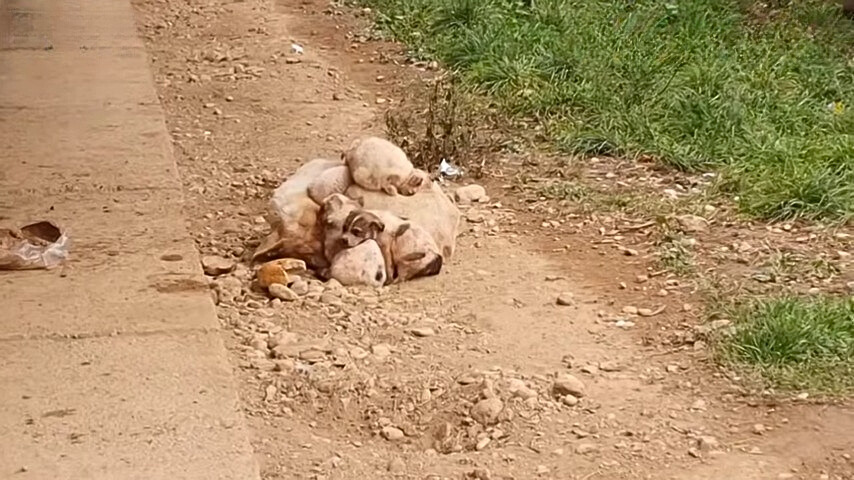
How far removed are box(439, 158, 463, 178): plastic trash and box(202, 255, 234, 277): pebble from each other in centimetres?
134

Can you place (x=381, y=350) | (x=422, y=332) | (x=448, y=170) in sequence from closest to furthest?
(x=381, y=350) < (x=422, y=332) < (x=448, y=170)

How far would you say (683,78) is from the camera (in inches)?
289

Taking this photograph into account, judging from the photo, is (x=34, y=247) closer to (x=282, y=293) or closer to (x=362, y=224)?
(x=282, y=293)

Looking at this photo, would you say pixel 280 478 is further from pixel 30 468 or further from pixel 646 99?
pixel 646 99

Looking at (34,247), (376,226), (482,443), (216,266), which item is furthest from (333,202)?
(482,443)

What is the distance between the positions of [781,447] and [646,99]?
11.0ft

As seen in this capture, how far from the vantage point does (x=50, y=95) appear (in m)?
7.52

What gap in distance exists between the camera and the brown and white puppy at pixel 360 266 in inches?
201

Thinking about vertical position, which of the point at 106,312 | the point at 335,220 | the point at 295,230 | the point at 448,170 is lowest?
the point at 448,170

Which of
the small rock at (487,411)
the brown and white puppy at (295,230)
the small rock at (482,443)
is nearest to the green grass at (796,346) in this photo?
the small rock at (487,411)

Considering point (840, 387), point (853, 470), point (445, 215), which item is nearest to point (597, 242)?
point (445, 215)

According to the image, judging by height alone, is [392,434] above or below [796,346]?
below

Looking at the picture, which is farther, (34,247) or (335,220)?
(34,247)

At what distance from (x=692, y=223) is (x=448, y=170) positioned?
3.95 feet
